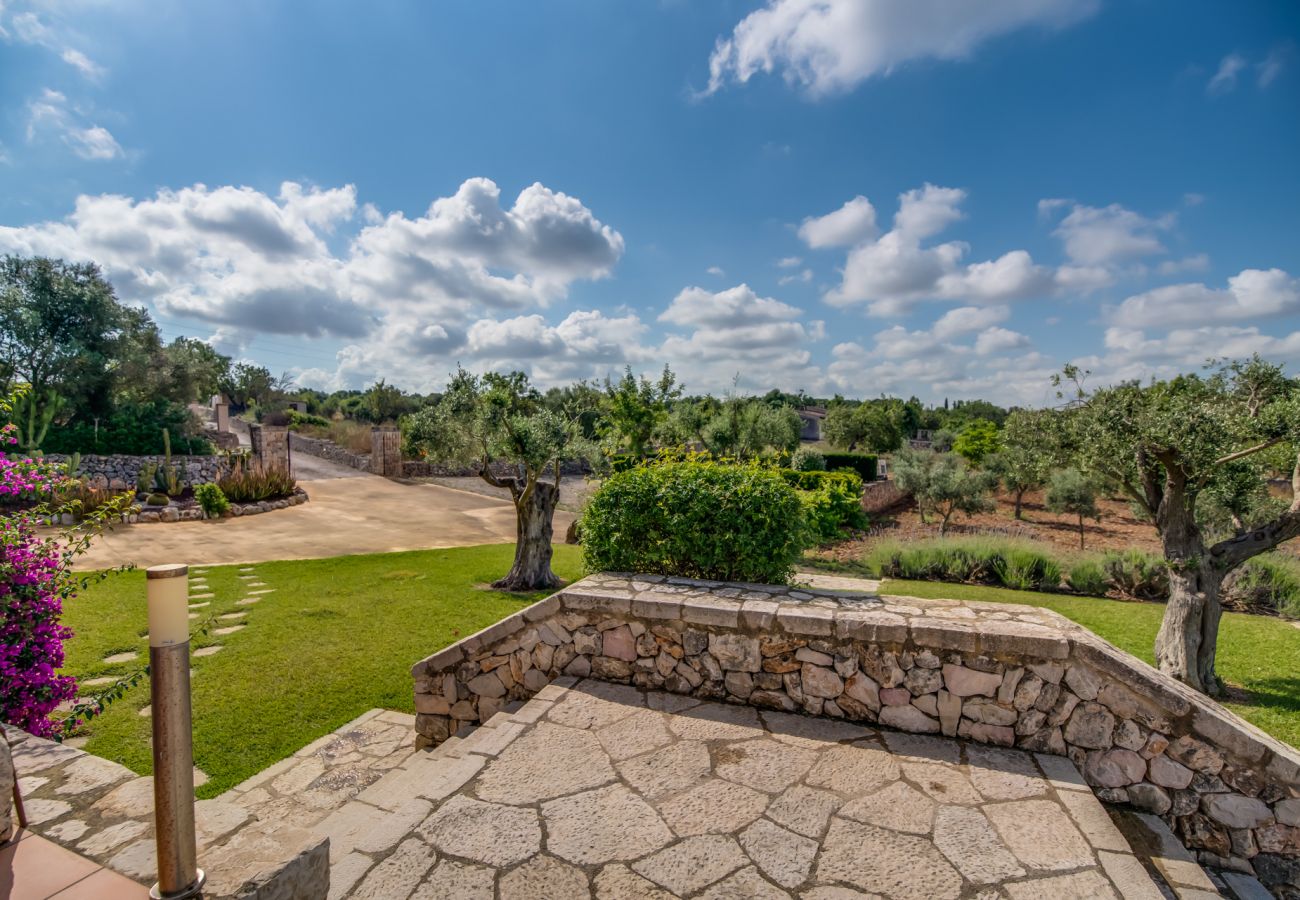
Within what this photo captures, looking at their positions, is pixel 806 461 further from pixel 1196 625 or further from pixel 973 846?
pixel 973 846

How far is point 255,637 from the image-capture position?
19.4ft

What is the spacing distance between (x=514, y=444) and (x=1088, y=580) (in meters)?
9.76

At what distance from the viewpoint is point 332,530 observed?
12.5m

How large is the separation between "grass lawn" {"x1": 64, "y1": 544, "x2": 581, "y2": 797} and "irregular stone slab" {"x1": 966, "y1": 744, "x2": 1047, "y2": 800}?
13.1ft

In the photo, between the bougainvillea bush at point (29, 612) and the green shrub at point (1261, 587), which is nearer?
the bougainvillea bush at point (29, 612)

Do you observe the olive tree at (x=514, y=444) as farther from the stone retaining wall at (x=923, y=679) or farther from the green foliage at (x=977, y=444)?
the green foliage at (x=977, y=444)

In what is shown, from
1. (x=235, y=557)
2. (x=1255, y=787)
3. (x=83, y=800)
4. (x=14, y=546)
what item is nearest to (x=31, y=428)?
(x=235, y=557)

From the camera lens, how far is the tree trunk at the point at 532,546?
8.32 m

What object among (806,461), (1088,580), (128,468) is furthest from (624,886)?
(806,461)

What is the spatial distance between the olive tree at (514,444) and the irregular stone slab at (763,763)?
5.67 meters

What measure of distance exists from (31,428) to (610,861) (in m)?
18.5

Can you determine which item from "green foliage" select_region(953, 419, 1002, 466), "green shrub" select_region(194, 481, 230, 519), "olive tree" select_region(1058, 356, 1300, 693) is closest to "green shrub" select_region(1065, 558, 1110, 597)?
"olive tree" select_region(1058, 356, 1300, 693)

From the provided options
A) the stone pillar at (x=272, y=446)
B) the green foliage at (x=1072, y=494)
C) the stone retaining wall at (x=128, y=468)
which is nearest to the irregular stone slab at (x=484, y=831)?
the stone retaining wall at (x=128, y=468)

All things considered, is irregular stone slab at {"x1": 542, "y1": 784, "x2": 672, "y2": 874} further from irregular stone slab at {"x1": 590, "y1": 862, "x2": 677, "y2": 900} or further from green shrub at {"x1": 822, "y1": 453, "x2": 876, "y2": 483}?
green shrub at {"x1": 822, "y1": 453, "x2": 876, "y2": 483}
